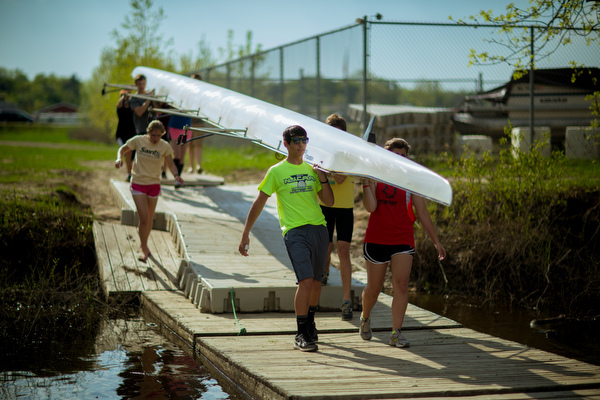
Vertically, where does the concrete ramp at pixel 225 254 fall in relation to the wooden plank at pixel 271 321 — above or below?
above

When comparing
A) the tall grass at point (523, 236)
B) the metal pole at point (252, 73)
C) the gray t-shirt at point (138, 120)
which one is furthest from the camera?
the metal pole at point (252, 73)

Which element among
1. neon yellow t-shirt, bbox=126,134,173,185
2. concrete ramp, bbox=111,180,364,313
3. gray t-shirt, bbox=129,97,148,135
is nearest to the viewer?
concrete ramp, bbox=111,180,364,313

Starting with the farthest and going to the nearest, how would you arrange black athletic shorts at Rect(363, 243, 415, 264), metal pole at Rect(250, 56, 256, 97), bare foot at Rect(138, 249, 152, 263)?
metal pole at Rect(250, 56, 256, 97)
bare foot at Rect(138, 249, 152, 263)
black athletic shorts at Rect(363, 243, 415, 264)

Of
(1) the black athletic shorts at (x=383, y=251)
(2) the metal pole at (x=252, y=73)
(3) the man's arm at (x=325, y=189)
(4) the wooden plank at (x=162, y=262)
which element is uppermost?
(2) the metal pole at (x=252, y=73)

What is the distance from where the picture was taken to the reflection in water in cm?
554

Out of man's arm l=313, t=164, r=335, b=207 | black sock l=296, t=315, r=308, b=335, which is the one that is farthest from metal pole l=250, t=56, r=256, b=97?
black sock l=296, t=315, r=308, b=335

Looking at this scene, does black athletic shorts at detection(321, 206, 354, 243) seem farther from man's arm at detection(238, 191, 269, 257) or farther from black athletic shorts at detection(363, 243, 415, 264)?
man's arm at detection(238, 191, 269, 257)

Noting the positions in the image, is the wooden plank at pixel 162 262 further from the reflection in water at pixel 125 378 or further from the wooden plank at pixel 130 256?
the reflection in water at pixel 125 378

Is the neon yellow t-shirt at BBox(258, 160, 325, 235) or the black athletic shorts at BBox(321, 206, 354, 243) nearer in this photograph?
the neon yellow t-shirt at BBox(258, 160, 325, 235)

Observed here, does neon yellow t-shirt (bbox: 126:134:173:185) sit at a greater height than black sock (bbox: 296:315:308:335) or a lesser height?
greater

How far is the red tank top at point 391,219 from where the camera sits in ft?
18.5

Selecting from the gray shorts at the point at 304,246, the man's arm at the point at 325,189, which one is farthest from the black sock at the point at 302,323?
the man's arm at the point at 325,189

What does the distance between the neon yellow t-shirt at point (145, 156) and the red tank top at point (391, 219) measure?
392cm

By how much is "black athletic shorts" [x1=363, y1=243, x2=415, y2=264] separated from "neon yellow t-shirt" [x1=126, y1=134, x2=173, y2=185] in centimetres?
394
